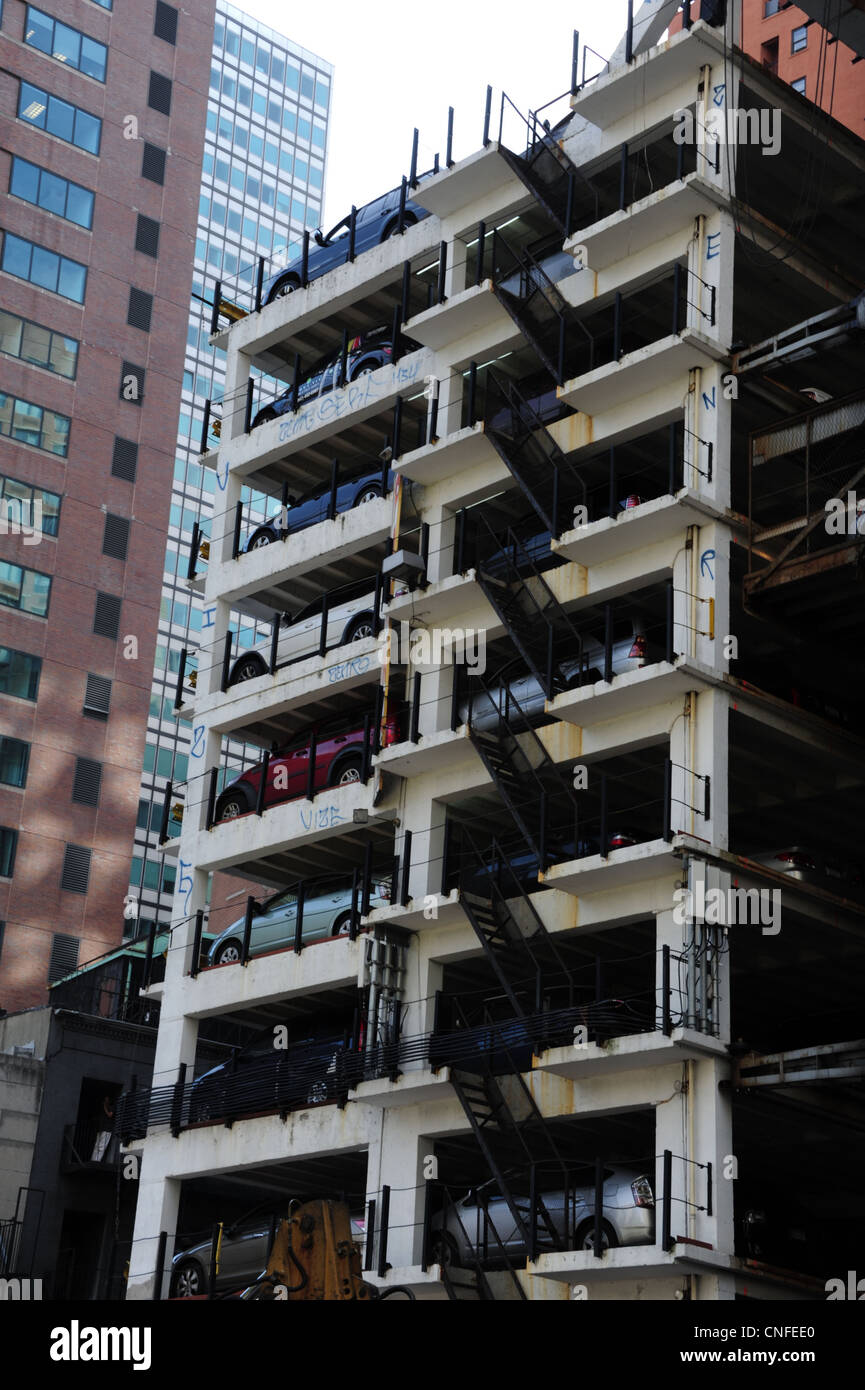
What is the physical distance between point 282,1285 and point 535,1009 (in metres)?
9.44

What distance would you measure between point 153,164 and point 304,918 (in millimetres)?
44311

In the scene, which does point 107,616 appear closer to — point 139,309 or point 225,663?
point 139,309

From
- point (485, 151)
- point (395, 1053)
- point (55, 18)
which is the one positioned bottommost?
point (395, 1053)

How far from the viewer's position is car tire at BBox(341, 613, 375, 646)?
37188 millimetres

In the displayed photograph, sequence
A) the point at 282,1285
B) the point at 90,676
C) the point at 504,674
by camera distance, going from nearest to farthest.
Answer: the point at 282,1285 → the point at 504,674 → the point at 90,676

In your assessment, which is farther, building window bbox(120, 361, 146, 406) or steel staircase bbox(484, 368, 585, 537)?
building window bbox(120, 361, 146, 406)

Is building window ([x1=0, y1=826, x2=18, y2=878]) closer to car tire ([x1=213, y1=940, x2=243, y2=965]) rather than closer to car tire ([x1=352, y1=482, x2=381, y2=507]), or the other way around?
car tire ([x1=213, y1=940, x2=243, y2=965])

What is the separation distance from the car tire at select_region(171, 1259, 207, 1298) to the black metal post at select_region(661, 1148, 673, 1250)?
9431 millimetres

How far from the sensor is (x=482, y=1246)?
91.5 feet

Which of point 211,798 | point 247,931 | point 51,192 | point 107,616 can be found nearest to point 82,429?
point 107,616

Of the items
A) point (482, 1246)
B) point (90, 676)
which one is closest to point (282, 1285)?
point (482, 1246)

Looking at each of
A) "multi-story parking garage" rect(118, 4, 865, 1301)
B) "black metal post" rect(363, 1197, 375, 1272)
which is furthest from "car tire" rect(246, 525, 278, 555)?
"black metal post" rect(363, 1197, 375, 1272)

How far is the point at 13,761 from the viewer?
60.6 m

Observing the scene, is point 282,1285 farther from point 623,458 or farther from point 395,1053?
point 623,458
